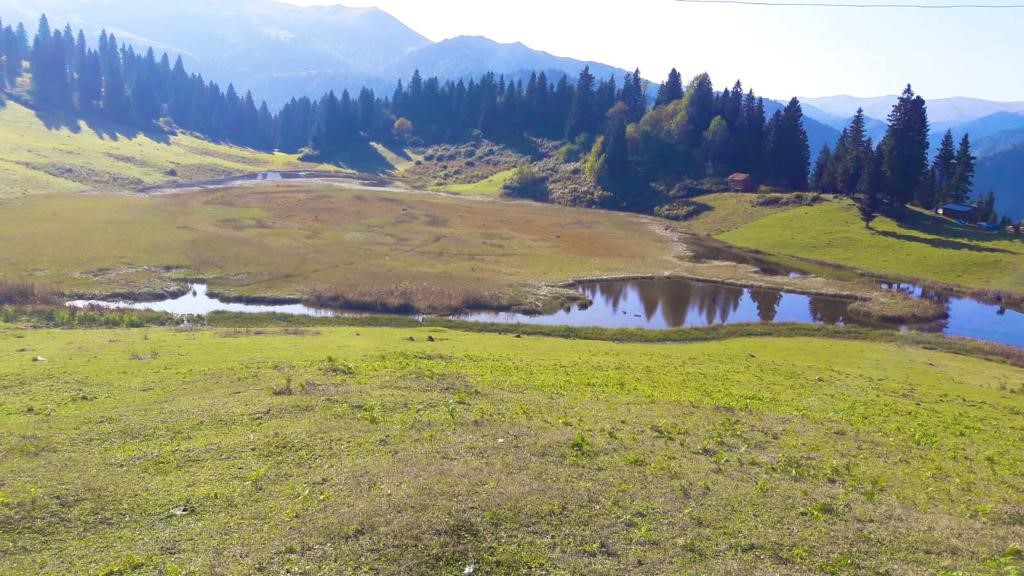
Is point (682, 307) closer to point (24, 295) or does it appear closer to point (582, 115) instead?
point (24, 295)

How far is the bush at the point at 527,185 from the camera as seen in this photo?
134 m

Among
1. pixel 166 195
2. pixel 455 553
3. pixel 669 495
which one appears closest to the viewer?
pixel 455 553

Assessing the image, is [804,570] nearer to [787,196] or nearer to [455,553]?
[455,553]

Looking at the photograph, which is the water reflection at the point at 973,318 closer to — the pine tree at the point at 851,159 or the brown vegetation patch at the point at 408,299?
the pine tree at the point at 851,159

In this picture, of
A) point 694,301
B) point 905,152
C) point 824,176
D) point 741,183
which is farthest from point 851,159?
point 694,301

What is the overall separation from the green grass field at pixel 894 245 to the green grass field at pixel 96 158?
104600 millimetres

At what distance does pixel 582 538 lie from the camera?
582 inches

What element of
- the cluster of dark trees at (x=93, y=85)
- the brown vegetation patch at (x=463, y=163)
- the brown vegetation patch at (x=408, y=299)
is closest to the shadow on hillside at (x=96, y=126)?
the cluster of dark trees at (x=93, y=85)

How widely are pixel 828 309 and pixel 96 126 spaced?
160 m

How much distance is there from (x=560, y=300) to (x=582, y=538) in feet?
144

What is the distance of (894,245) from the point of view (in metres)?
81.9

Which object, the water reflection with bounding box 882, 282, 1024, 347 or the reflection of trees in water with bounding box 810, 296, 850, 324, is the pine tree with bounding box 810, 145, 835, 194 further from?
the reflection of trees in water with bounding box 810, 296, 850, 324

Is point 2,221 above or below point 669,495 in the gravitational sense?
above

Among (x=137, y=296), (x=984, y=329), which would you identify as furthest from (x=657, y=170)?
(x=137, y=296)
